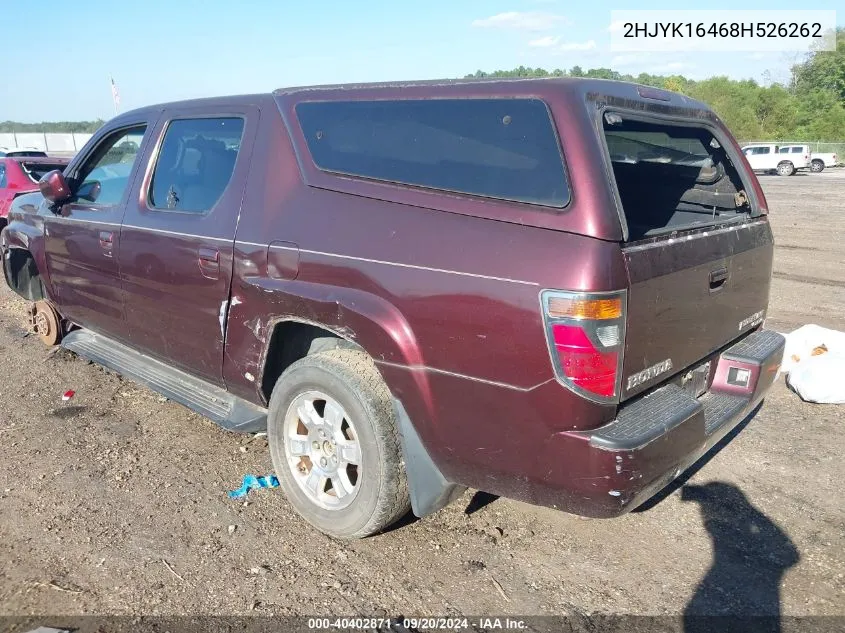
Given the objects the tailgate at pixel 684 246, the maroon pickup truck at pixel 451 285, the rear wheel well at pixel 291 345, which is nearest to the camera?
the maroon pickup truck at pixel 451 285

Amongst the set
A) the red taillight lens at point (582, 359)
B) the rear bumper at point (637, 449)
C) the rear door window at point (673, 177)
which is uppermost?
the rear door window at point (673, 177)

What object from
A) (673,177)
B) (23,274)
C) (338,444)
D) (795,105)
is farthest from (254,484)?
(795,105)

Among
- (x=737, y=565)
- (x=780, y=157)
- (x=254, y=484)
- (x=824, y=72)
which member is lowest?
(x=780, y=157)

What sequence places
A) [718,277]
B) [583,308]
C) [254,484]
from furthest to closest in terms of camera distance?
1. [254,484]
2. [718,277]
3. [583,308]

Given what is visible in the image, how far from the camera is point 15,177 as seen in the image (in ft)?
31.9

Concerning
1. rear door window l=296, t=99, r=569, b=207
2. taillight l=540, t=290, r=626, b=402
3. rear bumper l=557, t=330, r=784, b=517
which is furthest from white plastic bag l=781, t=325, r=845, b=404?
rear door window l=296, t=99, r=569, b=207

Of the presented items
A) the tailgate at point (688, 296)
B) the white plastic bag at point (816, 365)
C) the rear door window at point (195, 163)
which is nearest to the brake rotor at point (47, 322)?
the rear door window at point (195, 163)

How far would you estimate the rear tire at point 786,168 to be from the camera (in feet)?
118

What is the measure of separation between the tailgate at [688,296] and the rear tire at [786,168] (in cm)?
3782

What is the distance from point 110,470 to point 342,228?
79.8 inches

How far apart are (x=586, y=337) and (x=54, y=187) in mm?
3940

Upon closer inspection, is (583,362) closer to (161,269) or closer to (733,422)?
(733,422)

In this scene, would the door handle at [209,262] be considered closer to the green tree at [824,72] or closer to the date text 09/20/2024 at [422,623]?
the date text 09/20/2024 at [422,623]

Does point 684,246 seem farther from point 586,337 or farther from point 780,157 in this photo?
point 780,157
